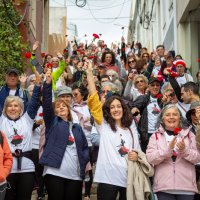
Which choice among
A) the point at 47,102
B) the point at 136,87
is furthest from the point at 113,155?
the point at 136,87

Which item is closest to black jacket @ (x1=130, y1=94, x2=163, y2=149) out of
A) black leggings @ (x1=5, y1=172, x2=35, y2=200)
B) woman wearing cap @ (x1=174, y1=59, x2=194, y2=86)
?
black leggings @ (x1=5, y1=172, x2=35, y2=200)

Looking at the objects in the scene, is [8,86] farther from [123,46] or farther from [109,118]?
[123,46]

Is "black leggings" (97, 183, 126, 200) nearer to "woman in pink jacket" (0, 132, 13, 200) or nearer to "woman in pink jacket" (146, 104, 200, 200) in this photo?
"woman in pink jacket" (146, 104, 200, 200)

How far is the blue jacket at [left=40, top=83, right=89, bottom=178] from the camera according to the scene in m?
5.67

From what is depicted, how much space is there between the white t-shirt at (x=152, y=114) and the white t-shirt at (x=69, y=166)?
5.64 ft

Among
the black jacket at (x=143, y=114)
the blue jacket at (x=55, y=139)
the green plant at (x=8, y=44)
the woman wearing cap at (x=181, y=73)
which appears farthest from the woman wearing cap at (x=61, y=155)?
the woman wearing cap at (x=181, y=73)

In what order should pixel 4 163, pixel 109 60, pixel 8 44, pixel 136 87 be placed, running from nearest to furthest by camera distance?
pixel 4 163, pixel 136 87, pixel 8 44, pixel 109 60

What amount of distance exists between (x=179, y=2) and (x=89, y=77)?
377 inches

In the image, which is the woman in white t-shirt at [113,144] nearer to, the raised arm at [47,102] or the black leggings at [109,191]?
the black leggings at [109,191]

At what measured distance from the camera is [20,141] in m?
5.85

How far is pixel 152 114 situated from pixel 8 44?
4287 millimetres

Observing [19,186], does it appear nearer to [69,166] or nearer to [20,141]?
[20,141]

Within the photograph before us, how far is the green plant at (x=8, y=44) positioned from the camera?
9.74 metres

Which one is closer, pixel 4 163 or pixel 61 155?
pixel 4 163
